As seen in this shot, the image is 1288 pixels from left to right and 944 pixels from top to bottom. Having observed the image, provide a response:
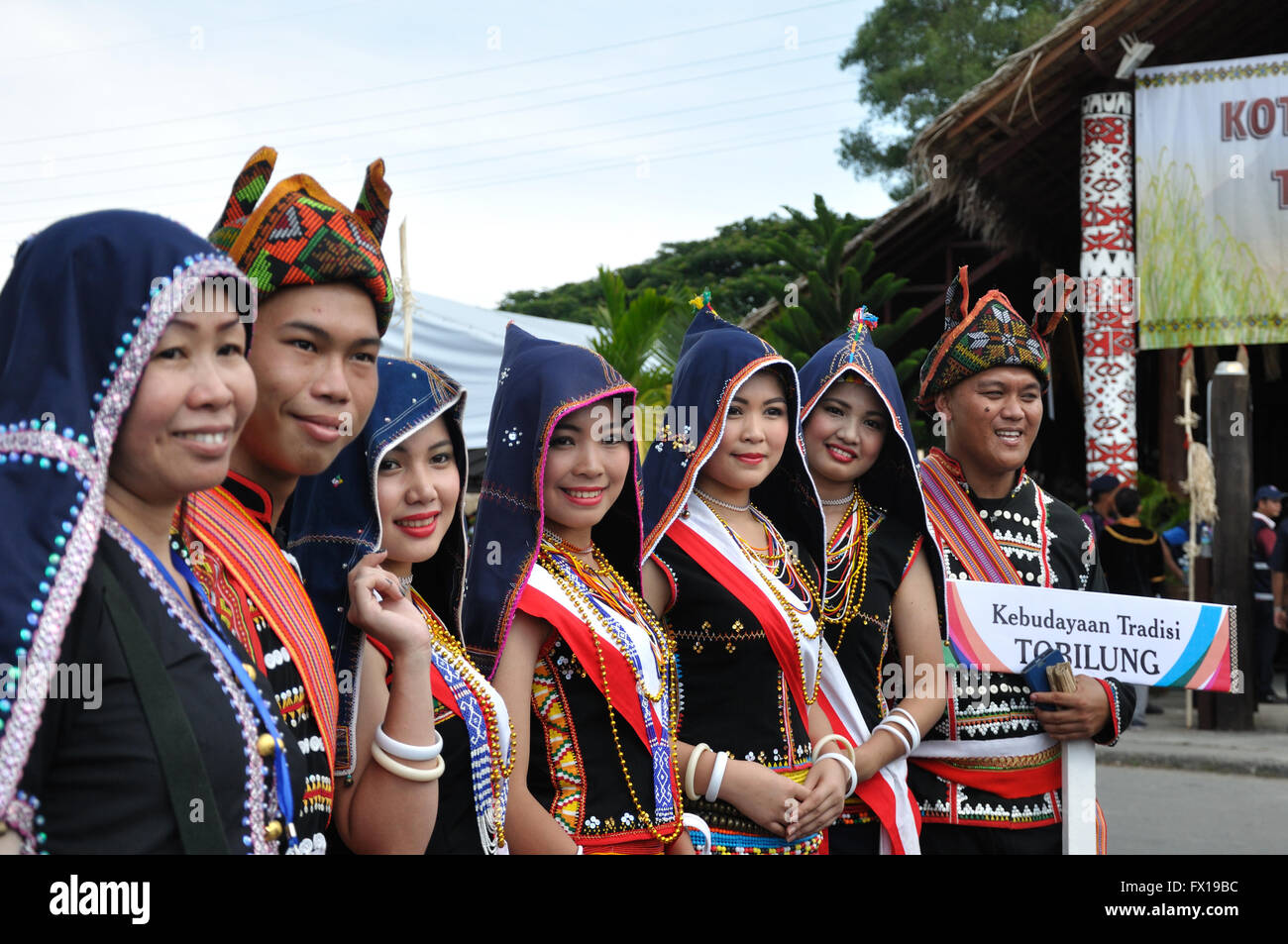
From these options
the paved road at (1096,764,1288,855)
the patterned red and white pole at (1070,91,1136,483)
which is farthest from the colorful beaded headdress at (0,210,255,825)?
the patterned red and white pole at (1070,91,1136,483)

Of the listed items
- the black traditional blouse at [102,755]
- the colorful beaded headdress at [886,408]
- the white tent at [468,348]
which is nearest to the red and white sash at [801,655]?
the colorful beaded headdress at [886,408]

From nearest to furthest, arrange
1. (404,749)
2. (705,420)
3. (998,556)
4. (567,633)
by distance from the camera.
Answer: (404,749) < (567,633) < (705,420) < (998,556)

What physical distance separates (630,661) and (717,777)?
1.42ft

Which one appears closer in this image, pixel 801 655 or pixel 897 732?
pixel 801 655

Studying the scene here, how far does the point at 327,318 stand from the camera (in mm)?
1875

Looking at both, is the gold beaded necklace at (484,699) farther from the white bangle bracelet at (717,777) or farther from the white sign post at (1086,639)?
the white sign post at (1086,639)

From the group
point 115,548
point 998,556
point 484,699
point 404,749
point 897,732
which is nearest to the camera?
point 115,548

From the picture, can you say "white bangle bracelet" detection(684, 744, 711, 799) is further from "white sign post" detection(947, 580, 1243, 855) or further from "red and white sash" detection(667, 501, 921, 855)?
"white sign post" detection(947, 580, 1243, 855)

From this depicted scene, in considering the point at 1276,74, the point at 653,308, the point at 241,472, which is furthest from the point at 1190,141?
the point at 241,472

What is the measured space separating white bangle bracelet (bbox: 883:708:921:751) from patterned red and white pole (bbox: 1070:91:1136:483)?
686 cm

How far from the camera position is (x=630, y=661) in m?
2.50

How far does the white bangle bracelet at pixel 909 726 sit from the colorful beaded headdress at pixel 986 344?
965mm

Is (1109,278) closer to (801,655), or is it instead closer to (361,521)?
(801,655)

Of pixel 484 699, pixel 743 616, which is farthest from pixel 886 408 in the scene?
pixel 484 699
